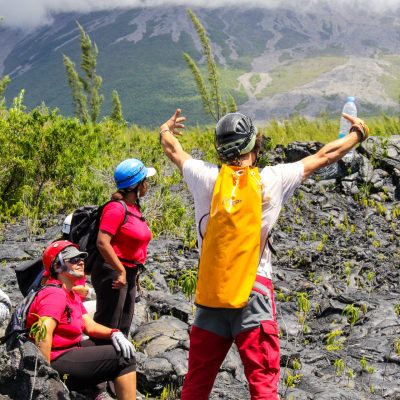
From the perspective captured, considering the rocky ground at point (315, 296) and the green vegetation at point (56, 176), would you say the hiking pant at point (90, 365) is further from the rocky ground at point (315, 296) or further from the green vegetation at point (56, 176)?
the green vegetation at point (56, 176)

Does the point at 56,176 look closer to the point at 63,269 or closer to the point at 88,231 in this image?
the point at 88,231

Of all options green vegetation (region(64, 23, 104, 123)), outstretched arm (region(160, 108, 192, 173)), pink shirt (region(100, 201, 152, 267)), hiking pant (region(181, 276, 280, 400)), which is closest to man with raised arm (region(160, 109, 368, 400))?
hiking pant (region(181, 276, 280, 400))

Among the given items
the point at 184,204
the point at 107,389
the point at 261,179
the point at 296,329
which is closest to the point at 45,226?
the point at 184,204

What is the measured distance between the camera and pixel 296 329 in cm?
729

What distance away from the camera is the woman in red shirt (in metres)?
4.96

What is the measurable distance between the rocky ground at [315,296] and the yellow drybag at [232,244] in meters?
1.38

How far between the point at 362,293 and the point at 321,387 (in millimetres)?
3449

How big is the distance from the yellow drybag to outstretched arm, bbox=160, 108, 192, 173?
41 centimetres

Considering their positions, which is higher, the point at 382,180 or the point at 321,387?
the point at 382,180

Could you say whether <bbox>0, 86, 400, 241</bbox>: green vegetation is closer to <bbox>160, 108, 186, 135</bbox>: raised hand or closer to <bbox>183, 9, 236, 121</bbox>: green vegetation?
<bbox>160, 108, 186, 135</bbox>: raised hand

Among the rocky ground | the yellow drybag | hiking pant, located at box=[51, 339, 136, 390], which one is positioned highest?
the yellow drybag

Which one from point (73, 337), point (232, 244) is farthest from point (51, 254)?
point (232, 244)

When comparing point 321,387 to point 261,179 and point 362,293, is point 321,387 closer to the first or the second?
point 261,179

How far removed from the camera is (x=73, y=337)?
4230 millimetres
